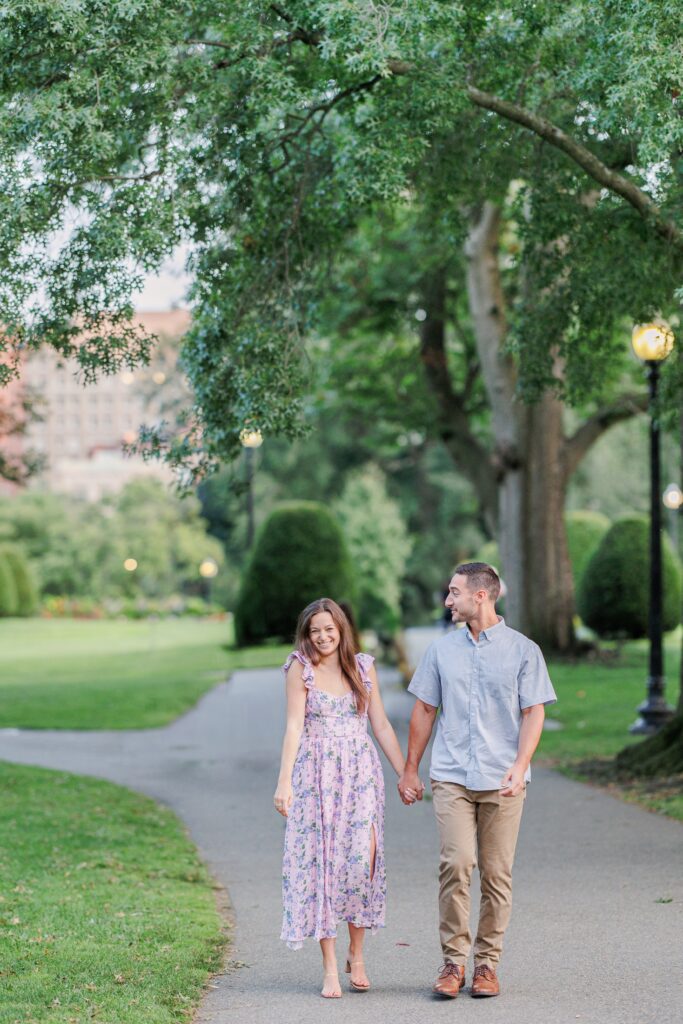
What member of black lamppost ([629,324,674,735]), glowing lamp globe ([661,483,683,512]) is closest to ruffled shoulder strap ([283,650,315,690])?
black lamppost ([629,324,674,735])

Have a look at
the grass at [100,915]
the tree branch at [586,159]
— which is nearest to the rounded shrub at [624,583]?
the grass at [100,915]

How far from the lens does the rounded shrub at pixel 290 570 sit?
2955 centimetres

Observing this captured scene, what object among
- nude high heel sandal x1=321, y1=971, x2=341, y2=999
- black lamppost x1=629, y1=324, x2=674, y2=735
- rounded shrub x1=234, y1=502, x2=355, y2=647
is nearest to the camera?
nude high heel sandal x1=321, y1=971, x2=341, y2=999

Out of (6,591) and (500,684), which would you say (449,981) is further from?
(6,591)

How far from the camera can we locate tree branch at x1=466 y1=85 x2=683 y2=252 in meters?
9.27

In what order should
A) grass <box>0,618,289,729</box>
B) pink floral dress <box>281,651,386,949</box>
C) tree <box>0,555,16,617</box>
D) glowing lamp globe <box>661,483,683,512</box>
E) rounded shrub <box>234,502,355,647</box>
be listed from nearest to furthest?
pink floral dress <box>281,651,386,949</box> → grass <box>0,618,289,729</box> → rounded shrub <box>234,502,355,647</box> → glowing lamp globe <box>661,483,683,512</box> → tree <box>0,555,16,617</box>

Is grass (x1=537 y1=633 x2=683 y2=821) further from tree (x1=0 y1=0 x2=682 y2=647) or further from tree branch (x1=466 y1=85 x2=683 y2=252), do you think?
tree branch (x1=466 y1=85 x2=683 y2=252)

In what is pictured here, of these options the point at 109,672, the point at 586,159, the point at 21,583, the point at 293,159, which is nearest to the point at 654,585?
the point at 586,159

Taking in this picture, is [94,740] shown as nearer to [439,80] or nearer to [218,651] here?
[439,80]

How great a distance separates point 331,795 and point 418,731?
464 millimetres

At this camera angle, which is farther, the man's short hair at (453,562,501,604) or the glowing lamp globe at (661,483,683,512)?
the glowing lamp globe at (661,483,683,512)

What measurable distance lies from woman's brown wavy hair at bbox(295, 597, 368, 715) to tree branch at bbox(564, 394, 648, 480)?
61.1 ft

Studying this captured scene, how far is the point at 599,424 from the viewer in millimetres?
24828

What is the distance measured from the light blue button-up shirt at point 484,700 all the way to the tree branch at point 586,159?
4.65m
